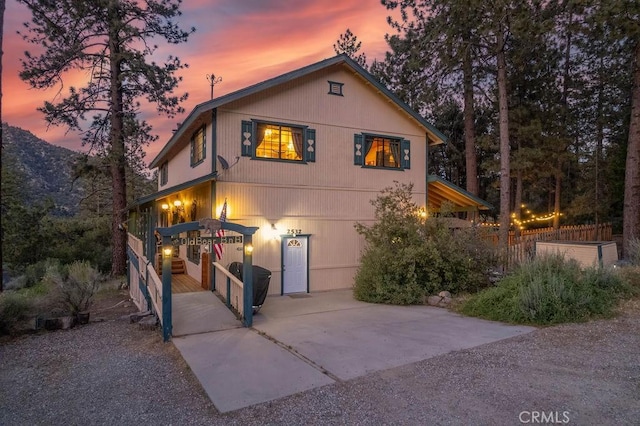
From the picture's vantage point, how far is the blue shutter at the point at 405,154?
14766 mm

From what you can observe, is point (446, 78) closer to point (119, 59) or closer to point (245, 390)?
point (119, 59)

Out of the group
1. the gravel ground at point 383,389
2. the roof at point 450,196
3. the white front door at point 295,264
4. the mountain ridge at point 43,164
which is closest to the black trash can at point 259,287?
the white front door at point 295,264

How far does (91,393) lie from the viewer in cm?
502

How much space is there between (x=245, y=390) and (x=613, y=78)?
26423mm

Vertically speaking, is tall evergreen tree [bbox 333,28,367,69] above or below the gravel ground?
above

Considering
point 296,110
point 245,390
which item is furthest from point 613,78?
point 245,390

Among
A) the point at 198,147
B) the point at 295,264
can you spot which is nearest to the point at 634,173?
the point at 295,264

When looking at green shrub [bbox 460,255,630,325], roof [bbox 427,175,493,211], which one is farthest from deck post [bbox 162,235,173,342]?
roof [bbox 427,175,493,211]

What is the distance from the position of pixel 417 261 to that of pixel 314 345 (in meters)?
4.95

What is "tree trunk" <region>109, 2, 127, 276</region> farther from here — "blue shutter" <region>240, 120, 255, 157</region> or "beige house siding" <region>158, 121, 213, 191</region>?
"blue shutter" <region>240, 120, 255, 157</region>

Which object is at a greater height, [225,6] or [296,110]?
[225,6]

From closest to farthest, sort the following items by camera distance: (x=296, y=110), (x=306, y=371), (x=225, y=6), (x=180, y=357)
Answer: (x=306, y=371)
(x=180, y=357)
(x=296, y=110)
(x=225, y=6)

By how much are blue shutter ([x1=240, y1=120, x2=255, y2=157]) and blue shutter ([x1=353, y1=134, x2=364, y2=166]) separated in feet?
12.4

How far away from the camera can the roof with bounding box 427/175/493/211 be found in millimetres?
15125
